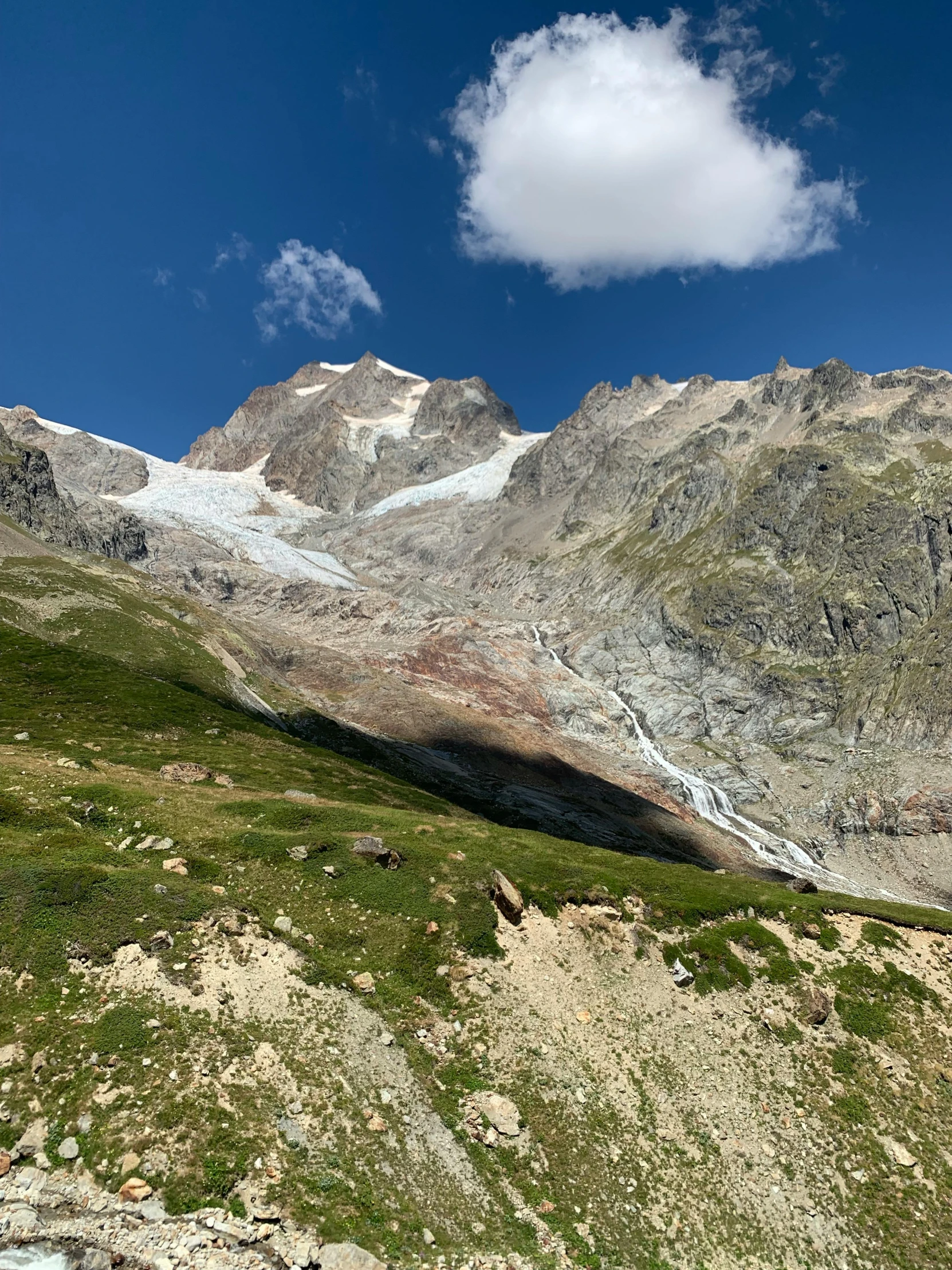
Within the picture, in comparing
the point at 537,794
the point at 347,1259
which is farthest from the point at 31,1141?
the point at 537,794

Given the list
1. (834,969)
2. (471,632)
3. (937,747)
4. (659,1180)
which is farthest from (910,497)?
(659,1180)

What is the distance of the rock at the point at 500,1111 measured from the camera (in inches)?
694

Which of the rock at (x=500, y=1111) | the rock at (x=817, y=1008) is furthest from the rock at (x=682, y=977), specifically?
the rock at (x=500, y=1111)

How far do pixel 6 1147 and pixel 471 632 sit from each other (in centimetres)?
16520

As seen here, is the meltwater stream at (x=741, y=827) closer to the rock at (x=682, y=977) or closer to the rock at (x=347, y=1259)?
the rock at (x=682, y=977)

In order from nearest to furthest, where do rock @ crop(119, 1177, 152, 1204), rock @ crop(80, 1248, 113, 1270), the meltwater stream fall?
rock @ crop(80, 1248, 113, 1270) < rock @ crop(119, 1177, 152, 1204) < the meltwater stream

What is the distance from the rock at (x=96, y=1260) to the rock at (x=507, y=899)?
51.5 feet

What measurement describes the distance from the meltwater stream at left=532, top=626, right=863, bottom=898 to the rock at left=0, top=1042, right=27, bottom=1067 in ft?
333

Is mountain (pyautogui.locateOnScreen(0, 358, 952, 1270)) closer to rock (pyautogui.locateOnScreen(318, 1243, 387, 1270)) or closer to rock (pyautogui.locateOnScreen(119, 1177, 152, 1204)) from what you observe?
rock (pyautogui.locateOnScreen(318, 1243, 387, 1270))

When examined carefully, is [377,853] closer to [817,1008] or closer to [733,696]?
[817,1008]

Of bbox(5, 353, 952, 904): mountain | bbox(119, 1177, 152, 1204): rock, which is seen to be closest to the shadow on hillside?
bbox(5, 353, 952, 904): mountain

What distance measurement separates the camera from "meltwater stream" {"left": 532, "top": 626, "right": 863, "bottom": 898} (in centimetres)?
10012

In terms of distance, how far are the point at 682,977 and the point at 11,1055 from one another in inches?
824

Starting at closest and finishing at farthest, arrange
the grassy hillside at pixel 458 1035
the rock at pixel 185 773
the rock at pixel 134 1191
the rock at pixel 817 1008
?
the rock at pixel 134 1191 < the grassy hillside at pixel 458 1035 < the rock at pixel 817 1008 < the rock at pixel 185 773
